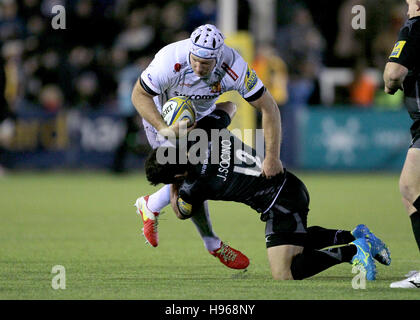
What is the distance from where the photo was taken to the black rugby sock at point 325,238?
292 inches

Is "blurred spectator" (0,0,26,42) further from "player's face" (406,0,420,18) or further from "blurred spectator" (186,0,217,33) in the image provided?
"player's face" (406,0,420,18)

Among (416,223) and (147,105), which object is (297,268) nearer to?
(416,223)

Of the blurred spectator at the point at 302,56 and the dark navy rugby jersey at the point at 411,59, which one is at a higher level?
the dark navy rugby jersey at the point at 411,59

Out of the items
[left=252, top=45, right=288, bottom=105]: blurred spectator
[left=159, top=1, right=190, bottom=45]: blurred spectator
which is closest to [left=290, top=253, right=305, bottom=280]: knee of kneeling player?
[left=252, top=45, right=288, bottom=105]: blurred spectator

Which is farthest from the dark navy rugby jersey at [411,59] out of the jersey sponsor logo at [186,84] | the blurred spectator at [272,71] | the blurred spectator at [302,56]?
the blurred spectator at [302,56]

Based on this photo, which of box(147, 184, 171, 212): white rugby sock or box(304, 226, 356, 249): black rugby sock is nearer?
box(304, 226, 356, 249): black rugby sock

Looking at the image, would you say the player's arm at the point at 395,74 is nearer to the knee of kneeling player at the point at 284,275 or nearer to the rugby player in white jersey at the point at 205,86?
the rugby player in white jersey at the point at 205,86

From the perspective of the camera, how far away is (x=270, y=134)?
23.9ft

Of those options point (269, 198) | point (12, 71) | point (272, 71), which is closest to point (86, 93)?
point (12, 71)

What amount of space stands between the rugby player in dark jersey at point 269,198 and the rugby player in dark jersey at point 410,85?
53cm

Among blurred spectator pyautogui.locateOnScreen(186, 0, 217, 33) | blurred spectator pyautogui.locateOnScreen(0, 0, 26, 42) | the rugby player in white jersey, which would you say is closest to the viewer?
the rugby player in white jersey

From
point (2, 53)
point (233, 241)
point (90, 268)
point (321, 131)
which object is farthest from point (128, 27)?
point (90, 268)

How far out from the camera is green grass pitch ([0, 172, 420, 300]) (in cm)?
649

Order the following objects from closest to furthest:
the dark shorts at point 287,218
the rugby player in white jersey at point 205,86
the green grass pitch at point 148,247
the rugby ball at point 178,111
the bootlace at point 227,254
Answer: the green grass pitch at point 148,247 → the dark shorts at point 287,218 → the rugby player in white jersey at point 205,86 → the rugby ball at point 178,111 → the bootlace at point 227,254
